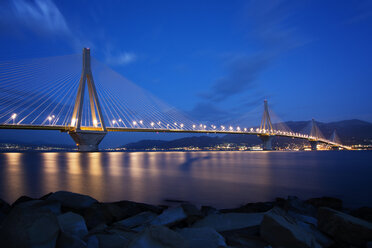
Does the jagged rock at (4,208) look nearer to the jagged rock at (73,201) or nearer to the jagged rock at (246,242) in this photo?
the jagged rock at (73,201)

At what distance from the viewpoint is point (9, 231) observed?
79.0 inches

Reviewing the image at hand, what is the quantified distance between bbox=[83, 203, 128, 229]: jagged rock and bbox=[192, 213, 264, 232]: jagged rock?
1.61 m

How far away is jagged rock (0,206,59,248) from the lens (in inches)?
77.4

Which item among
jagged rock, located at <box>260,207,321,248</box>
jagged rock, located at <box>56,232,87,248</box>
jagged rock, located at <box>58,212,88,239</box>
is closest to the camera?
jagged rock, located at <box>56,232,87,248</box>

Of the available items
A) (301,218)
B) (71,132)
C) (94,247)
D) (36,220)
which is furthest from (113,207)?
(71,132)

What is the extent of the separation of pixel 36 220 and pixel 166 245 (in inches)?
50.5

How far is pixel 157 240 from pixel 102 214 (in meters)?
2.34

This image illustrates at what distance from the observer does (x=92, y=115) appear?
36.8m

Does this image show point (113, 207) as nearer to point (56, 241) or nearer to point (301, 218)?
point (56, 241)

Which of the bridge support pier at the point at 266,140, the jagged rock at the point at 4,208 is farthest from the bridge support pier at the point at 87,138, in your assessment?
the bridge support pier at the point at 266,140

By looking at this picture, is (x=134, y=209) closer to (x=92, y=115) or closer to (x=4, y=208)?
(x=4, y=208)

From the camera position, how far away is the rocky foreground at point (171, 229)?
205cm

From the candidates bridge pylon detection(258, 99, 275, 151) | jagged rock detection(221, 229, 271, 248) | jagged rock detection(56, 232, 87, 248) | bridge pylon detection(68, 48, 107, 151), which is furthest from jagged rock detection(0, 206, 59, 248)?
bridge pylon detection(258, 99, 275, 151)

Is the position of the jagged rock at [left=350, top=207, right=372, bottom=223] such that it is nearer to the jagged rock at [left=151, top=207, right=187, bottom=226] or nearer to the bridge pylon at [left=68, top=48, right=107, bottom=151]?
the jagged rock at [left=151, top=207, right=187, bottom=226]
